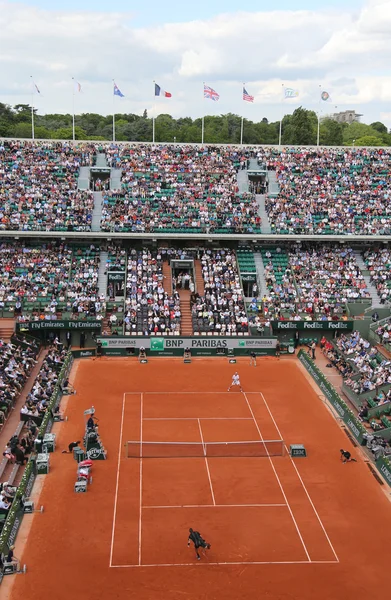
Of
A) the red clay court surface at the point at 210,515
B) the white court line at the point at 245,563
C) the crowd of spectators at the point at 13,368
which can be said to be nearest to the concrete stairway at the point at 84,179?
the crowd of spectators at the point at 13,368

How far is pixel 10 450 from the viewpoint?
99.7ft

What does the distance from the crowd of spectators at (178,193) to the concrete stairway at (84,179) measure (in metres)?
2.63

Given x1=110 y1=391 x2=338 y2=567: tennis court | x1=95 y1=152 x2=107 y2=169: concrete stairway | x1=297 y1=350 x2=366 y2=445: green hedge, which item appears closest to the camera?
x1=110 y1=391 x2=338 y2=567: tennis court

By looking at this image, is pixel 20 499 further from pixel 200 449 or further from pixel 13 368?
pixel 13 368

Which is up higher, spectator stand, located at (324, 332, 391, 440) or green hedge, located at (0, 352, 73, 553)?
spectator stand, located at (324, 332, 391, 440)

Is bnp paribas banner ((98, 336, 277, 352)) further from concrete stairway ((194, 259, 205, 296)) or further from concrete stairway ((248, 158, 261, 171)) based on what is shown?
concrete stairway ((248, 158, 261, 171))

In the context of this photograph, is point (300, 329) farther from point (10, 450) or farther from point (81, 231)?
point (10, 450)

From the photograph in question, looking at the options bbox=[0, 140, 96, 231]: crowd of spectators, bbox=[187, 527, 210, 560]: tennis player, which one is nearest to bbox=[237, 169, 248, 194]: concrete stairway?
bbox=[0, 140, 96, 231]: crowd of spectators

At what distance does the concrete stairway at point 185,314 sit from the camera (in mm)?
50459

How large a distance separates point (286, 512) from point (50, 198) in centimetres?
4064

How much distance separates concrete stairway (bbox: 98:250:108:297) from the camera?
52.9 meters

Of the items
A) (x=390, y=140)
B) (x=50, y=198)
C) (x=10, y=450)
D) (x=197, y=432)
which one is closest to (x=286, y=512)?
(x=197, y=432)

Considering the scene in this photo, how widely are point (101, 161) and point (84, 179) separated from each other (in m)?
3.86

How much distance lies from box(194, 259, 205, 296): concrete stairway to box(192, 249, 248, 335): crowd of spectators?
0.64 metres
